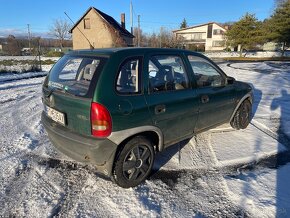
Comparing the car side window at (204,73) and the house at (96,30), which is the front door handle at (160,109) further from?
the house at (96,30)

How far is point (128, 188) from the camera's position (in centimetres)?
311

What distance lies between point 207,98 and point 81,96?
2092mm

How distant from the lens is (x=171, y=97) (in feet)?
10.7

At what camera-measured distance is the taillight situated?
8.61 feet

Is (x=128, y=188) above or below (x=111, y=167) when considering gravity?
below

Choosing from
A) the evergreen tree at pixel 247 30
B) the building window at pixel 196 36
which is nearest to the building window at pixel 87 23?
the evergreen tree at pixel 247 30

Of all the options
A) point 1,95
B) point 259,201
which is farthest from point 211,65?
point 1,95

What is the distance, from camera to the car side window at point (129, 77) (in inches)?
111

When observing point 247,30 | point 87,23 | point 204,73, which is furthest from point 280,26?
point 204,73

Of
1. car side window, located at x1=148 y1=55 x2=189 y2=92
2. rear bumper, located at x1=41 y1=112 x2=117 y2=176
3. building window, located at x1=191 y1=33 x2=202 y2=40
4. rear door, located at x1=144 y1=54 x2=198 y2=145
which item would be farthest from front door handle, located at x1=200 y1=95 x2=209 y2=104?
building window, located at x1=191 y1=33 x2=202 y2=40

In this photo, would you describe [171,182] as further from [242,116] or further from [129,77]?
[242,116]

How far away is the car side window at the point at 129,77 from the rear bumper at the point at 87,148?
2.18 feet

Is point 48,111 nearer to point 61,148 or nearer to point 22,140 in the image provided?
point 61,148

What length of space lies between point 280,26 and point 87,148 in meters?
36.3
